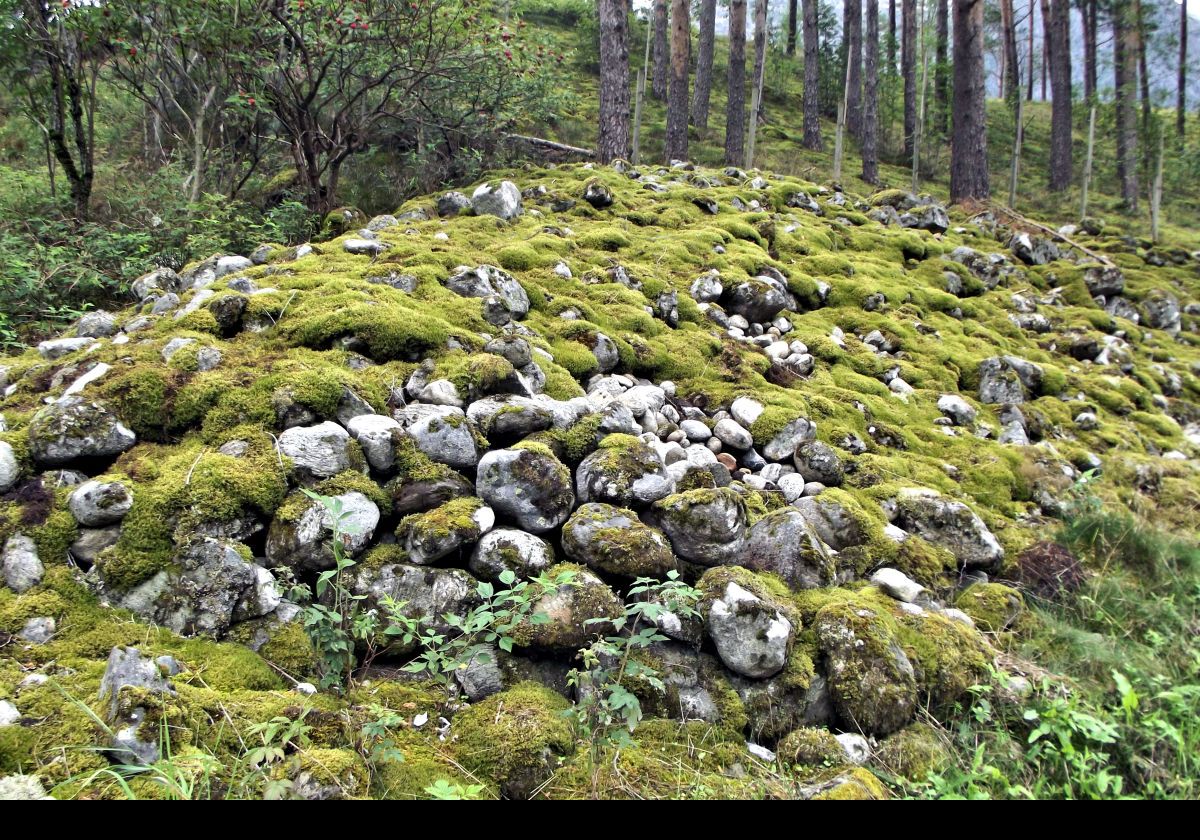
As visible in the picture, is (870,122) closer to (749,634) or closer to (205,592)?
(749,634)

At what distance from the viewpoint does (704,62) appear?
813 inches

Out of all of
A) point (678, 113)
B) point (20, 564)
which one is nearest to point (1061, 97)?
point (678, 113)

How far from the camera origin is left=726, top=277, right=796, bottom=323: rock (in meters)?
6.58

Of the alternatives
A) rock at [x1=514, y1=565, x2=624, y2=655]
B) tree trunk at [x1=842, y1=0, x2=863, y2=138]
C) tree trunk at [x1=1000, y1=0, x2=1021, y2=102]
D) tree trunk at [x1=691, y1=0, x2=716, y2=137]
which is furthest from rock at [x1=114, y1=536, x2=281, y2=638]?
tree trunk at [x1=1000, y1=0, x2=1021, y2=102]

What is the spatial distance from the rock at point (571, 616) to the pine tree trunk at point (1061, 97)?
886 inches

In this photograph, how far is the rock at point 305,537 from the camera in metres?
2.93

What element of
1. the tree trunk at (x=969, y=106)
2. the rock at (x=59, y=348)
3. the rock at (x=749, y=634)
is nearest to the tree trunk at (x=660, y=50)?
the tree trunk at (x=969, y=106)

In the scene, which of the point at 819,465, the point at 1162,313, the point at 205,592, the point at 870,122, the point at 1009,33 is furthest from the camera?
the point at 1009,33

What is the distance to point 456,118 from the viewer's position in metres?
8.68

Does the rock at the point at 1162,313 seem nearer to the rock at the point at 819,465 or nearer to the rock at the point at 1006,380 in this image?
the rock at the point at 1006,380

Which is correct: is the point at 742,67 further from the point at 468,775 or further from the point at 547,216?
the point at 468,775

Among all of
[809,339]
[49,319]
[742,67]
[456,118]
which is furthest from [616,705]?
[742,67]

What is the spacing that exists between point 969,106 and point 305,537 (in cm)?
1381

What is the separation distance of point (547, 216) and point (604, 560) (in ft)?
17.4
